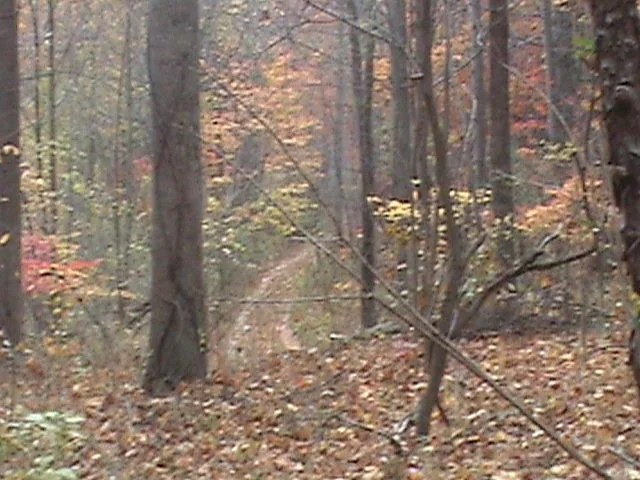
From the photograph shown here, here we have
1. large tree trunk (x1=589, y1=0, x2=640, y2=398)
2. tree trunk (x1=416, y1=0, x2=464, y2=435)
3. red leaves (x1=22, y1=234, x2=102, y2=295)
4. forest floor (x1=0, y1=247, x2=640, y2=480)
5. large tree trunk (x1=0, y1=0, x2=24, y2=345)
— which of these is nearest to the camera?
large tree trunk (x1=589, y1=0, x2=640, y2=398)

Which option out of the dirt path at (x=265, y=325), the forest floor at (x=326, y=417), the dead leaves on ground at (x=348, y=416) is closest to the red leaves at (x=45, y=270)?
the dirt path at (x=265, y=325)

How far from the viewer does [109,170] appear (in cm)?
2958

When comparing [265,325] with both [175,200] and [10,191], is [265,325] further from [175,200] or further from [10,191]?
[175,200]

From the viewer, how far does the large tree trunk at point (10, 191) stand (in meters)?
13.1

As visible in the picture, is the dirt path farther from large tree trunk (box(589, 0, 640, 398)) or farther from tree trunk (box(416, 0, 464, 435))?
large tree trunk (box(589, 0, 640, 398))

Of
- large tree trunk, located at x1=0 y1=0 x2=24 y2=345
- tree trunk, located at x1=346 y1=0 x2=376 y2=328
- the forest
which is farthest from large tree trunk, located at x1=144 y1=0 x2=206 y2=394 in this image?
tree trunk, located at x1=346 y1=0 x2=376 y2=328

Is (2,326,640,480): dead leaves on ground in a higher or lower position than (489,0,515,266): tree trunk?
lower

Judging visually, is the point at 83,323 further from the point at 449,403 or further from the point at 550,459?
the point at 550,459

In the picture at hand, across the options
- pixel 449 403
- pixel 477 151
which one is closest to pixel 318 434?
pixel 449 403

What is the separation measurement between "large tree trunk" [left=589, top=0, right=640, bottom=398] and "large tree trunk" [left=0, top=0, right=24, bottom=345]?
35.5ft

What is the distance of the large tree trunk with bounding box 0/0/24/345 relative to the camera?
43.0ft

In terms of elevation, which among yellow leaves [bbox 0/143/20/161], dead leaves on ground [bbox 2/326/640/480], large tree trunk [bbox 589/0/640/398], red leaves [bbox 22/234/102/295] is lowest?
dead leaves on ground [bbox 2/326/640/480]

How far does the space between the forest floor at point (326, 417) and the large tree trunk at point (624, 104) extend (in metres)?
1.91

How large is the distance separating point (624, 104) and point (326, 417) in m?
5.36
